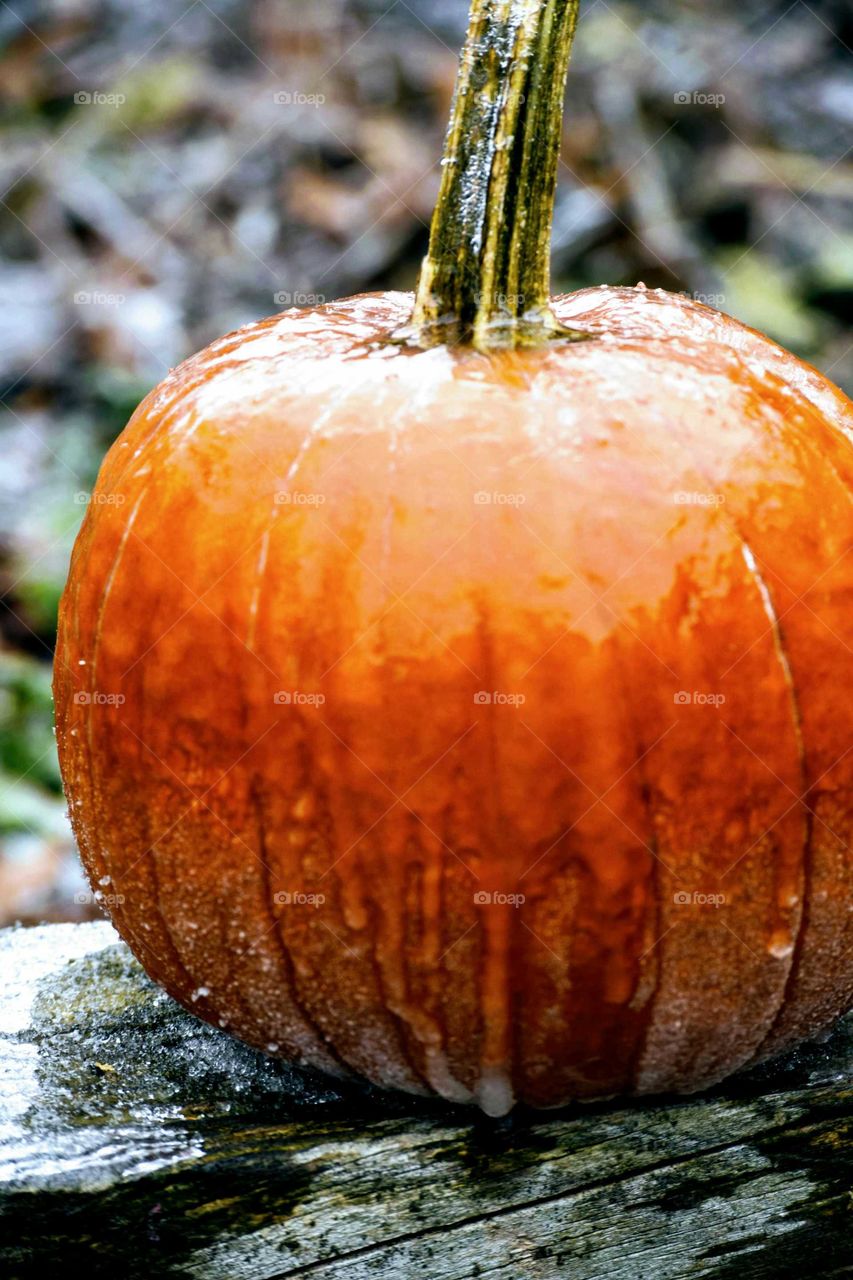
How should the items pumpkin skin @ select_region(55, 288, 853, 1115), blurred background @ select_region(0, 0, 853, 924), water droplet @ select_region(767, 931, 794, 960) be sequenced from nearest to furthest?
pumpkin skin @ select_region(55, 288, 853, 1115) → water droplet @ select_region(767, 931, 794, 960) → blurred background @ select_region(0, 0, 853, 924)

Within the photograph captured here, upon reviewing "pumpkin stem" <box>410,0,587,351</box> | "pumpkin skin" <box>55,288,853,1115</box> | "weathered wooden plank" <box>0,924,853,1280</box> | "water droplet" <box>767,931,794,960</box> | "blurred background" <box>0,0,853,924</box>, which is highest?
"blurred background" <box>0,0,853,924</box>

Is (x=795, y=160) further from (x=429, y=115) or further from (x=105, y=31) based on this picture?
(x=105, y=31)

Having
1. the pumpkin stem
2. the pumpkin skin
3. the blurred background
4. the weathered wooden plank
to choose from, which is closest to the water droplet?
the pumpkin skin

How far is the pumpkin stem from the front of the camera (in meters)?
1.64

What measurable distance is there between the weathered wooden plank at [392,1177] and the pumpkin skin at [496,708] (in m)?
0.08

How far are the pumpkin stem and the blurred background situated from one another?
3.10 meters

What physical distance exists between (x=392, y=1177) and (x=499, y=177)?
4.16 feet

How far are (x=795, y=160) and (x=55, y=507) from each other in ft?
13.2

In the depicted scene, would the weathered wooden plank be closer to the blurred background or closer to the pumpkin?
the pumpkin

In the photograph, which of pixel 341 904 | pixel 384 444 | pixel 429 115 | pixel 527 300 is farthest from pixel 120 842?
pixel 429 115

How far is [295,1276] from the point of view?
5.44 feet

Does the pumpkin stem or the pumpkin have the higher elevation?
the pumpkin stem

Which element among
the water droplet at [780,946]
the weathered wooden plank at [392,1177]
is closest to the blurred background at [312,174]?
the weathered wooden plank at [392,1177]

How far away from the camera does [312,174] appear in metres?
5.89
